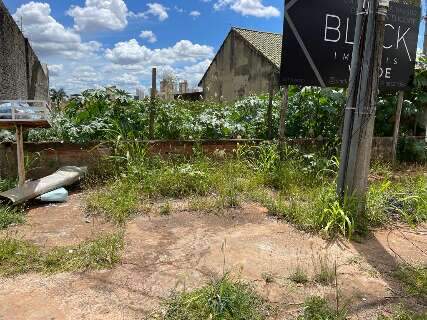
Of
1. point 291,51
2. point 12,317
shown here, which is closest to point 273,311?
point 12,317

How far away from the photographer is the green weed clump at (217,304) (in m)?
2.43

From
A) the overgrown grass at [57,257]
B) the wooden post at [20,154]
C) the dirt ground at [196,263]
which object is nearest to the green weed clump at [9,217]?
the dirt ground at [196,263]

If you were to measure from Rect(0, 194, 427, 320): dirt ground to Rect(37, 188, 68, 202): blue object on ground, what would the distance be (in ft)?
0.56

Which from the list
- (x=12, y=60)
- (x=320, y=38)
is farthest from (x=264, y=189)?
(x=12, y=60)

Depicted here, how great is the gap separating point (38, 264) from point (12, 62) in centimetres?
515

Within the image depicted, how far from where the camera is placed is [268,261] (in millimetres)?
3316

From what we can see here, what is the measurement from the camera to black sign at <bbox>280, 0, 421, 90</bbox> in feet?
18.3

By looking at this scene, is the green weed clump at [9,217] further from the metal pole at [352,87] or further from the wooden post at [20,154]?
the metal pole at [352,87]

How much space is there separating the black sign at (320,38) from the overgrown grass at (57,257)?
3687mm

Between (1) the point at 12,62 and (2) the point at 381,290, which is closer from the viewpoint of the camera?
(2) the point at 381,290

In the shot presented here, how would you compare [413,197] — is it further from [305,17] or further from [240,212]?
[305,17]

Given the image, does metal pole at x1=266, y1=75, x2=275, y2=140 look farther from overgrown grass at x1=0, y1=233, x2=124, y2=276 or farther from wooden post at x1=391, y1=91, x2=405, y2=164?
overgrown grass at x1=0, y1=233, x2=124, y2=276

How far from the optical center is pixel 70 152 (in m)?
5.54

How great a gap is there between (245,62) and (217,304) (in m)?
21.8
